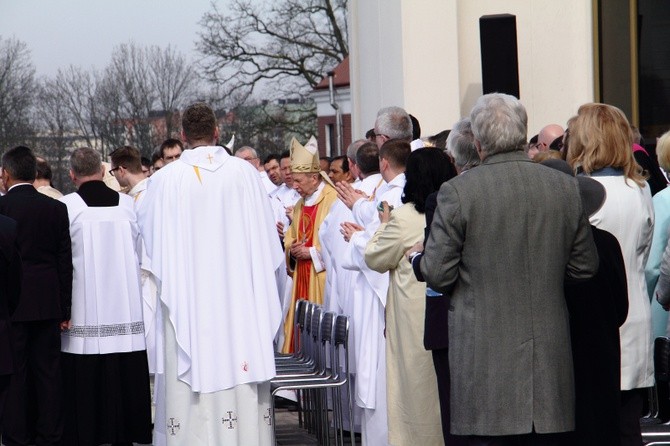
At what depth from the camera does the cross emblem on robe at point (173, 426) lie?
726 centimetres

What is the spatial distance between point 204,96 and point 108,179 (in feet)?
109

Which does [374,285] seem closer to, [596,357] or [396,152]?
[396,152]

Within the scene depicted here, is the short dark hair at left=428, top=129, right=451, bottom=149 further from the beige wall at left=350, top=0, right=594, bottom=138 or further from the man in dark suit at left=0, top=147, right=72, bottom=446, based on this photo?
the beige wall at left=350, top=0, right=594, bottom=138

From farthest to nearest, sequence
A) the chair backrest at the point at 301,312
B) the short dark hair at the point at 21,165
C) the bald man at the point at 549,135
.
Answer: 1. the bald man at the point at 549,135
2. the chair backrest at the point at 301,312
3. the short dark hair at the point at 21,165

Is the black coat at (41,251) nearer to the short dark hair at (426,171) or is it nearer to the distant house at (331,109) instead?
the short dark hair at (426,171)

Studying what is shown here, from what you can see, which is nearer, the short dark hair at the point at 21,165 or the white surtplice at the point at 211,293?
the white surtplice at the point at 211,293

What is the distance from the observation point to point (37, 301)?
8.30 metres

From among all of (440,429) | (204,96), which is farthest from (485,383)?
(204,96)

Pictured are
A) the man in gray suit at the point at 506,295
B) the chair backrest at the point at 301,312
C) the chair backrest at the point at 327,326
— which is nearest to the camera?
the man in gray suit at the point at 506,295

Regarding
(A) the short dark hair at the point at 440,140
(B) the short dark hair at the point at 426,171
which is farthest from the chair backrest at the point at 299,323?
(B) the short dark hair at the point at 426,171

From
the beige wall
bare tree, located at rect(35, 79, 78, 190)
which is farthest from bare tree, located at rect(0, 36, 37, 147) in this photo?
the beige wall

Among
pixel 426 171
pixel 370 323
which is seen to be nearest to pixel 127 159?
pixel 370 323

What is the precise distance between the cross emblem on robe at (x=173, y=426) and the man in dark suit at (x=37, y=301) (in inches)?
60.7

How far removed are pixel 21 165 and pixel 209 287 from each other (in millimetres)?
2044
